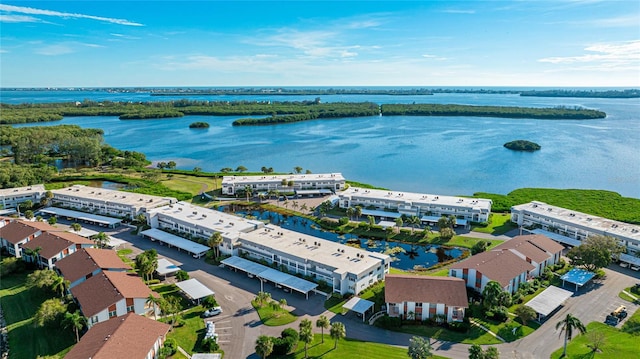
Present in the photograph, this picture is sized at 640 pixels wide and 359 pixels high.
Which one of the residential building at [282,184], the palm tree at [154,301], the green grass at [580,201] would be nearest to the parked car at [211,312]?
the palm tree at [154,301]

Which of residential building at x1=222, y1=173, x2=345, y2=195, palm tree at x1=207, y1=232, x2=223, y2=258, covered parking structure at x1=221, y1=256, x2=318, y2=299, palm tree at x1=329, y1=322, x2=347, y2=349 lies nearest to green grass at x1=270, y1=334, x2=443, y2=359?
palm tree at x1=329, y1=322, x2=347, y2=349

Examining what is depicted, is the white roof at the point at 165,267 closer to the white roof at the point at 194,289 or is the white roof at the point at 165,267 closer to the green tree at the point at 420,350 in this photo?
the white roof at the point at 194,289

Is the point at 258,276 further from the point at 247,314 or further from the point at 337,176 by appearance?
the point at 337,176

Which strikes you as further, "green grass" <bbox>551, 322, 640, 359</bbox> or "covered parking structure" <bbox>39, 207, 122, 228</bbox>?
"covered parking structure" <bbox>39, 207, 122, 228</bbox>

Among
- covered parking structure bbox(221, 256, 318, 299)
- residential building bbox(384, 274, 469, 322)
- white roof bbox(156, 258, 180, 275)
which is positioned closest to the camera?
residential building bbox(384, 274, 469, 322)

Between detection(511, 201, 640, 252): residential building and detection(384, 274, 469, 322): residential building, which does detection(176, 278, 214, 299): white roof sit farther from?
detection(511, 201, 640, 252): residential building

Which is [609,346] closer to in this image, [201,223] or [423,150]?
[201,223]
